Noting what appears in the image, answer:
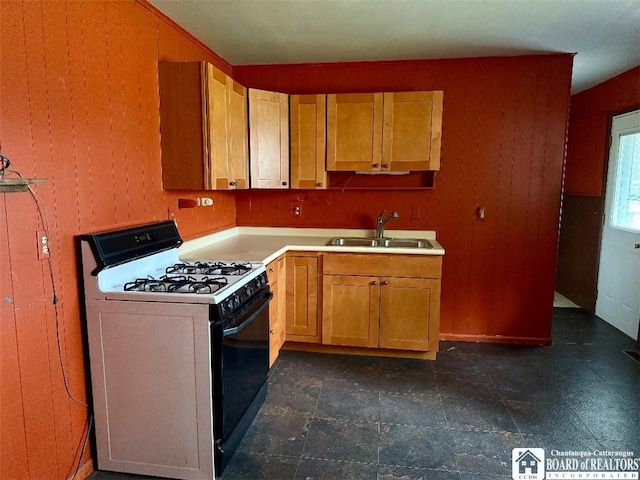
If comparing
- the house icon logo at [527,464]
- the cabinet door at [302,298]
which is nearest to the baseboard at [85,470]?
the cabinet door at [302,298]

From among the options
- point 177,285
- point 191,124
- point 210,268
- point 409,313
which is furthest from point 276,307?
point 191,124

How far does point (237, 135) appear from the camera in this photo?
10.0 feet

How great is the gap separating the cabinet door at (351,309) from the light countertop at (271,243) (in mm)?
265

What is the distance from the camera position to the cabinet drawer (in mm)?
3205

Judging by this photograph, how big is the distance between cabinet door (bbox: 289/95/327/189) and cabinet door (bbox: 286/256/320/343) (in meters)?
0.68

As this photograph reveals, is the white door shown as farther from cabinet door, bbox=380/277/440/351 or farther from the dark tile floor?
cabinet door, bbox=380/277/440/351

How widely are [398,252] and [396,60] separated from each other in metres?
1.65

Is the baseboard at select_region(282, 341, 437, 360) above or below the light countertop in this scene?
below

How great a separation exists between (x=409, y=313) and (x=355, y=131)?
4.99 ft

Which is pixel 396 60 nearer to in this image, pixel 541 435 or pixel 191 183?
pixel 191 183

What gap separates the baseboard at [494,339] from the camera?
364 cm

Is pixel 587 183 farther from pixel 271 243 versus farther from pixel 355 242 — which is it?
pixel 271 243

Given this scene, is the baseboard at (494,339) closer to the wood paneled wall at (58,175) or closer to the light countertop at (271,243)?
the light countertop at (271,243)

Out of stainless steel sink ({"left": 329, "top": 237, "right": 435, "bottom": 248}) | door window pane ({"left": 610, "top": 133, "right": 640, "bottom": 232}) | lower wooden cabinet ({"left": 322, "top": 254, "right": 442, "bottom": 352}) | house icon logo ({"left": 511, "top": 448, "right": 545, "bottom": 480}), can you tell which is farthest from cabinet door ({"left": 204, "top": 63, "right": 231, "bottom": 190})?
door window pane ({"left": 610, "top": 133, "right": 640, "bottom": 232})
